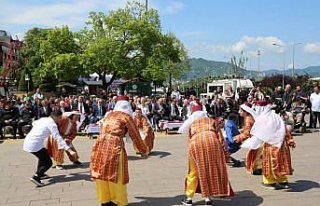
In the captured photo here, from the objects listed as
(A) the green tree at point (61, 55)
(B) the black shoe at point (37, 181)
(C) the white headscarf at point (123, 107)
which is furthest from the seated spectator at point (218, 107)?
(A) the green tree at point (61, 55)

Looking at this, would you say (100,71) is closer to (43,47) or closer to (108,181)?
(43,47)

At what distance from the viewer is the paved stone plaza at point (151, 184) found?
270 inches

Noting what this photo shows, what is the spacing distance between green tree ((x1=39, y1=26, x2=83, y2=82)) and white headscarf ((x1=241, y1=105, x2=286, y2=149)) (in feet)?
107

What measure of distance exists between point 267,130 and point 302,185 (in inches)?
48.9

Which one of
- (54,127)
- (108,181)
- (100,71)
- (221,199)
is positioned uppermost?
(100,71)

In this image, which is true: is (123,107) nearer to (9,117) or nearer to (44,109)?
(9,117)

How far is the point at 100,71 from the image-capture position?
41.0 m

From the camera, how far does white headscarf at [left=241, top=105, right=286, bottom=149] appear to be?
7.36m

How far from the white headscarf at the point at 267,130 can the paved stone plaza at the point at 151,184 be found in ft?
2.60

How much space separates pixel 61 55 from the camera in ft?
128

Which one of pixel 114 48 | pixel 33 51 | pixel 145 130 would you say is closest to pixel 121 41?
pixel 114 48

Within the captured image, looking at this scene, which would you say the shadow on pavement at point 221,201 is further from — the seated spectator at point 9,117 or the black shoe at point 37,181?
the seated spectator at point 9,117

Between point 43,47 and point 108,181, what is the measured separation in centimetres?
3653

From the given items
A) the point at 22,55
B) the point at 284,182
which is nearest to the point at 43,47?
the point at 22,55
